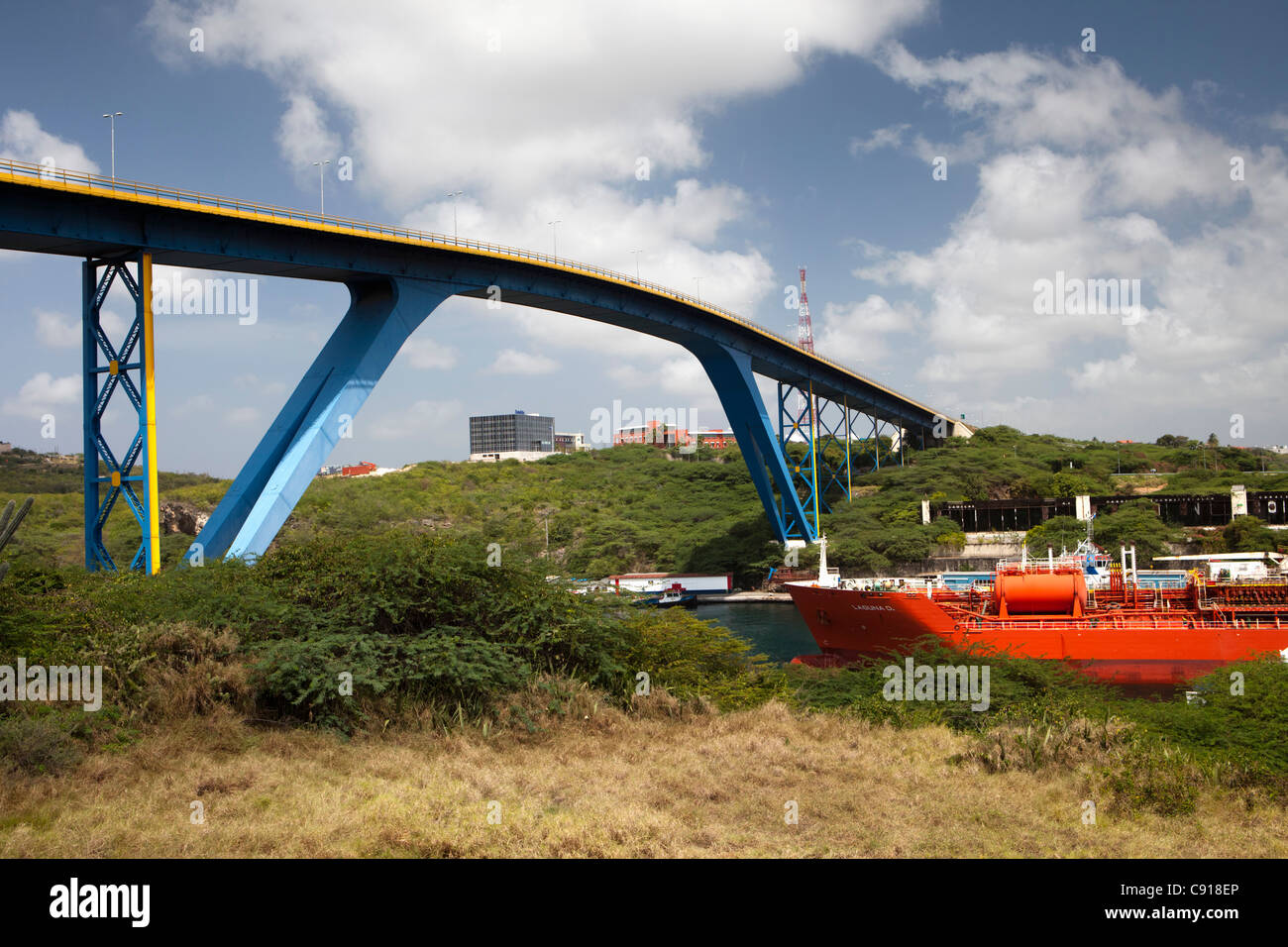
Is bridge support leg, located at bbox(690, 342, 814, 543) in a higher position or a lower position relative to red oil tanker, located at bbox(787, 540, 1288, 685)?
higher

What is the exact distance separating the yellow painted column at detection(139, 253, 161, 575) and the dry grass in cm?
1297

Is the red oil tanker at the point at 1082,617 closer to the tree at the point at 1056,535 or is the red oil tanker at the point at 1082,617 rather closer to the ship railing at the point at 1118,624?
the ship railing at the point at 1118,624

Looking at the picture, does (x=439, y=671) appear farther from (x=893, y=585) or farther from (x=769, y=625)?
(x=769, y=625)

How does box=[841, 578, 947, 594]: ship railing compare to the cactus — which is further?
box=[841, 578, 947, 594]: ship railing

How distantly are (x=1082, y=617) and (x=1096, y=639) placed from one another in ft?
2.71

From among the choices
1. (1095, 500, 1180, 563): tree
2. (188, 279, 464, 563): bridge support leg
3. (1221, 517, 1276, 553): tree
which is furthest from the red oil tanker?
(1221, 517, 1276, 553): tree

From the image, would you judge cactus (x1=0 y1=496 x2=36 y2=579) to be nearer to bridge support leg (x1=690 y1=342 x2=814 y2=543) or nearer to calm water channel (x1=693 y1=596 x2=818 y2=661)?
calm water channel (x1=693 y1=596 x2=818 y2=661)

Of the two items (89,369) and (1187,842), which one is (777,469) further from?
(1187,842)

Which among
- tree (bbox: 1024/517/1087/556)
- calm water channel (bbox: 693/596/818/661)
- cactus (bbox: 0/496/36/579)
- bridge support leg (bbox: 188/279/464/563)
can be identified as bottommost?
calm water channel (bbox: 693/596/818/661)

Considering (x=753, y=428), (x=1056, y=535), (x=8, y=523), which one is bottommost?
(x=1056, y=535)

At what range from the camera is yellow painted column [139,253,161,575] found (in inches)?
814

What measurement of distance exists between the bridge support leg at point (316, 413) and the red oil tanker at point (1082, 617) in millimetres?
15523

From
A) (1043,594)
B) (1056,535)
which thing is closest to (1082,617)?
(1043,594)

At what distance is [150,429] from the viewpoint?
814 inches
